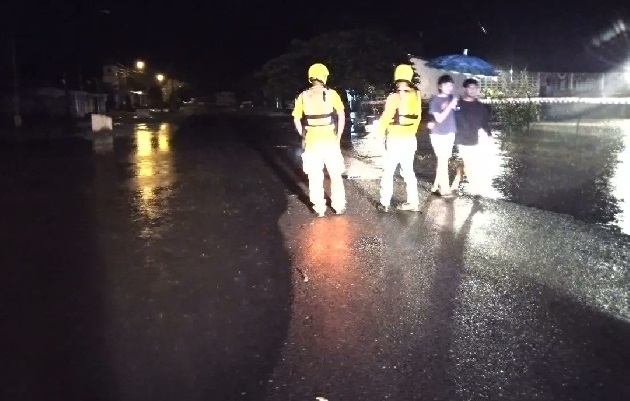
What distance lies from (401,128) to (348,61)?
798 inches

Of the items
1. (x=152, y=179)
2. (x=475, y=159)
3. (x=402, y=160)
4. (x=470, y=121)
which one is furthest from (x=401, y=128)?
(x=152, y=179)

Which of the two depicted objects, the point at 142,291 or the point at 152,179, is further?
the point at 152,179

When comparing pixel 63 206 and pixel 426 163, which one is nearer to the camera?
pixel 63 206

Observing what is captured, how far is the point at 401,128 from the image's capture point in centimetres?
878

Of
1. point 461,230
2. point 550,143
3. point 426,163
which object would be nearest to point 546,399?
point 461,230

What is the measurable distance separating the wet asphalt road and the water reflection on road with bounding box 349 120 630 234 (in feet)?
2.86

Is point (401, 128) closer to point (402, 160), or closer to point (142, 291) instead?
point (402, 160)

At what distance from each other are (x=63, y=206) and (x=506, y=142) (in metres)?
13.7

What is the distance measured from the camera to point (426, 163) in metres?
14.9

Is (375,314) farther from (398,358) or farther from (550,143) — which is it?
(550,143)

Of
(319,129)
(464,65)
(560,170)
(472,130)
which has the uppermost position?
(464,65)

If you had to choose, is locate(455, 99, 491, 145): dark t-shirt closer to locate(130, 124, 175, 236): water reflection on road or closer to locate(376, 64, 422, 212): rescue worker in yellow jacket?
locate(376, 64, 422, 212): rescue worker in yellow jacket

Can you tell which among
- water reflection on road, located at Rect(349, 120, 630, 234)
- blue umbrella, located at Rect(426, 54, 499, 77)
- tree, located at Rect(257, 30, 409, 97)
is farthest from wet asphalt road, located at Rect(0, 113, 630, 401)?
tree, located at Rect(257, 30, 409, 97)

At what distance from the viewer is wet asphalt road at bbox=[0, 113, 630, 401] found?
4.00 meters
